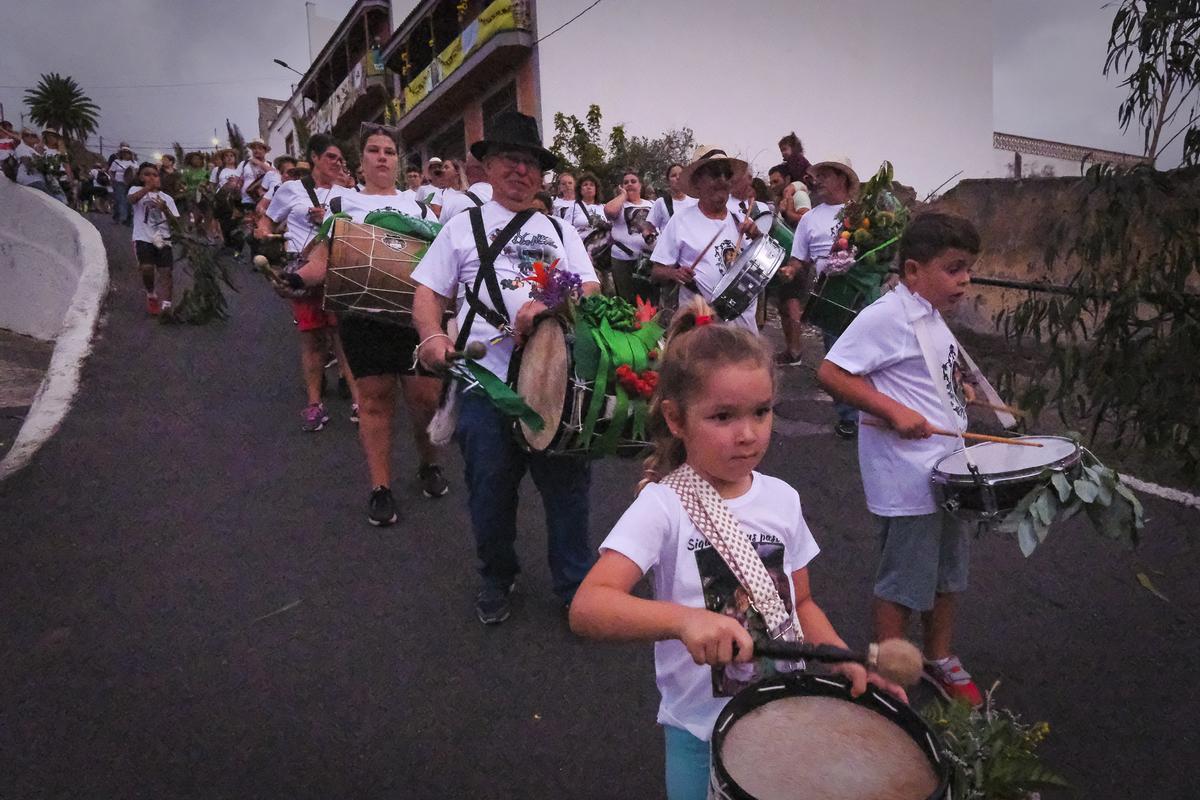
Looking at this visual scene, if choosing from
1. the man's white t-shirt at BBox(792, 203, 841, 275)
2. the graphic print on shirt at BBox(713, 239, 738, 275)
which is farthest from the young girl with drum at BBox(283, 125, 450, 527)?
the man's white t-shirt at BBox(792, 203, 841, 275)

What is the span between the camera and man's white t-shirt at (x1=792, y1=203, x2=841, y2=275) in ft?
21.2

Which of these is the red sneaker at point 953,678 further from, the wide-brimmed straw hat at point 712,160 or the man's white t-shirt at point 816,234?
the man's white t-shirt at point 816,234

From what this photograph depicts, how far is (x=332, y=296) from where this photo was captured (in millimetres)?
4625

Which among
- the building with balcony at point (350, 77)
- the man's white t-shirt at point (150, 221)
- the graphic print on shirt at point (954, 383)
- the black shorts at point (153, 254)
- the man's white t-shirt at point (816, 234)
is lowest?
the graphic print on shirt at point (954, 383)

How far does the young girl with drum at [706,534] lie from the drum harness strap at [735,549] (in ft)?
0.05

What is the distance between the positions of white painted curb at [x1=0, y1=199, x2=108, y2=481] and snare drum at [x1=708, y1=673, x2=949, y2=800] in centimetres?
565

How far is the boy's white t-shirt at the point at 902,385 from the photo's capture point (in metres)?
2.86

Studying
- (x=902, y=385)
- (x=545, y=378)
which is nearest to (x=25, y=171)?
(x=545, y=378)

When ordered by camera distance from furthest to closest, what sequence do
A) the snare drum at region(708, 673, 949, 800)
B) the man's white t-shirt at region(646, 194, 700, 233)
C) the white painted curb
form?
1. the man's white t-shirt at region(646, 194, 700, 233)
2. the white painted curb
3. the snare drum at region(708, 673, 949, 800)

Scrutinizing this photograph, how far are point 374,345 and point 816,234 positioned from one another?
3.73 metres

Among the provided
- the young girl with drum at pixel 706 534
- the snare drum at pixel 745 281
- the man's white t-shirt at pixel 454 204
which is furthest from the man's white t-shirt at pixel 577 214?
the young girl with drum at pixel 706 534

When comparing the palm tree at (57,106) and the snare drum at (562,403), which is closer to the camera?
the snare drum at (562,403)

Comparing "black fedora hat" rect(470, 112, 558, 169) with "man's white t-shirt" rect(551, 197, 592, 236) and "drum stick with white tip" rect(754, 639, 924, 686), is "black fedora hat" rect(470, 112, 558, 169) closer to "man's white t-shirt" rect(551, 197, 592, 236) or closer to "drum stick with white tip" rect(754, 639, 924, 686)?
"drum stick with white tip" rect(754, 639, 924, 686)

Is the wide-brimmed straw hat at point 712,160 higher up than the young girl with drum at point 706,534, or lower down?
higher up
